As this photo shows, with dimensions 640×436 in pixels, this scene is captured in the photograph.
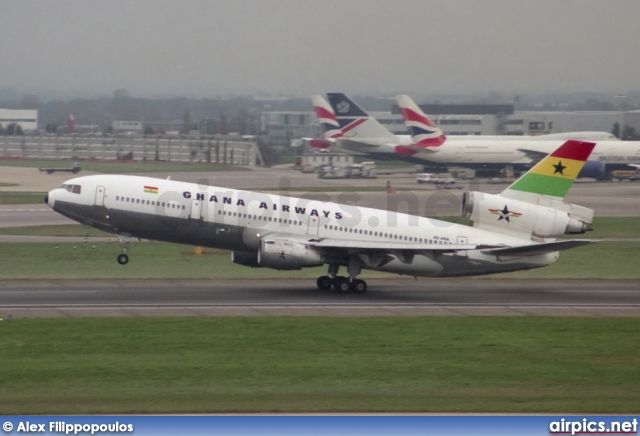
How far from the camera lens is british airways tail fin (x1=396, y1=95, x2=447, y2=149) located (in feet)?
301

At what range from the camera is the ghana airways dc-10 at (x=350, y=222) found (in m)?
38.4

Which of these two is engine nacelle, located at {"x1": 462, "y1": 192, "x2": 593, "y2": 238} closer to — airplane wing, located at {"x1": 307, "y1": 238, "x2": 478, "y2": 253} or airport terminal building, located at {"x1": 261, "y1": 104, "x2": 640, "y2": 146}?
airplane wing, located at {"x1": 307, "y1": 238, "x2": 478, "y2": 253}

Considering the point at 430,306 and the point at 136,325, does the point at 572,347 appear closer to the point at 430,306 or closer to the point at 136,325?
the point at 430,306

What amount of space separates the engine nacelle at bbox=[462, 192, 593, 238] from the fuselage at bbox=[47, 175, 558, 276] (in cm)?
52

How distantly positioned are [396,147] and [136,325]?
66835 mm

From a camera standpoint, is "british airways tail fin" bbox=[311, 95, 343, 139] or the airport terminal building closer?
"british airways tail fin" bbox=[311, 95, 343, 139]

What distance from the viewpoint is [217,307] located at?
3400cm

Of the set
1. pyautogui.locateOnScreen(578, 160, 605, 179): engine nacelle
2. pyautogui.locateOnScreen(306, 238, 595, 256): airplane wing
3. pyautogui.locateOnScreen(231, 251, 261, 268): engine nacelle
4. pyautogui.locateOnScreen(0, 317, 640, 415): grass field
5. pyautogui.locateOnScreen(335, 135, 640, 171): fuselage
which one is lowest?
pyautogui.locateOnScreen(0, 317, 640, 415): grass field

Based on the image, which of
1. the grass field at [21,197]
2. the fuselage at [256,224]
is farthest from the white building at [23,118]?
the fuselage at [256,224]

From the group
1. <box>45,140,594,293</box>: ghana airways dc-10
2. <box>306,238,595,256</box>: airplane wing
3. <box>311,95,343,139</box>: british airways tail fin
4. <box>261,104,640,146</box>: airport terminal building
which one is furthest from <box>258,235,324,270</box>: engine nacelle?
<box>311,95,343,139</box>: british airways tail fin

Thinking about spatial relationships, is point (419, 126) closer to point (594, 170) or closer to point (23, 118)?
point (594, 170)

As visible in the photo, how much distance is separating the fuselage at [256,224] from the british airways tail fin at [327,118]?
60.8m

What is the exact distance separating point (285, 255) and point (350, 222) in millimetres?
3901

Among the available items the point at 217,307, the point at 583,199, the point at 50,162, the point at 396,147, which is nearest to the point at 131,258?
the point at 217,307
